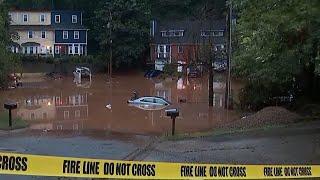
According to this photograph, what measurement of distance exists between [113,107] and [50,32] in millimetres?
51453

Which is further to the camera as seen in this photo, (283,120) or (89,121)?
(89,121)

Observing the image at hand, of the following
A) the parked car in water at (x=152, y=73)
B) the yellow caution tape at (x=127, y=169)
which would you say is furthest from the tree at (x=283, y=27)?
the parked car in water at (x=152, y=73)

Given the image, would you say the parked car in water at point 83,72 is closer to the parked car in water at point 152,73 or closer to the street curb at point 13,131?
the parked car in water at point 152,73

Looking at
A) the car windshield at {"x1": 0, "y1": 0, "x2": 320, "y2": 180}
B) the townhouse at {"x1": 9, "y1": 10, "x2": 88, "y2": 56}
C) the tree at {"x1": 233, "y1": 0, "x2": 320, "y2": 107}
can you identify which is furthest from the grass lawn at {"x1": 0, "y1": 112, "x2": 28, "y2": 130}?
the townhouse at {"x1": 9, "y1": 10, "x2": 88, "y2": 56}

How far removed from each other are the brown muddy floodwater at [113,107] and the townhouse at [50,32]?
18.8 metres

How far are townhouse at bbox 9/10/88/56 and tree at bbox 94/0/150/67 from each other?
8.43m

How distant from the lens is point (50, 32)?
92562 millimetres

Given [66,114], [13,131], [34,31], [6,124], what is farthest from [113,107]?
[34,31]

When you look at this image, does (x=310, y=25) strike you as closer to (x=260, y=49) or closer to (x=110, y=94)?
(x=260, y=49)

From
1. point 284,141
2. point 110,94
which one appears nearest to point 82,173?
point 284,141

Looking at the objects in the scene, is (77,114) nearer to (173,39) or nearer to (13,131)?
(13,131)

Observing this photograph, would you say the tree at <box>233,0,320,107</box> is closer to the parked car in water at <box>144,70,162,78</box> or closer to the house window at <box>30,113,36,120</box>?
the house window at <box>30,113,36,120</box>

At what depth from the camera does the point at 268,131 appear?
21.9 meters

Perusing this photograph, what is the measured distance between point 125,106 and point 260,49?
28234 mm
